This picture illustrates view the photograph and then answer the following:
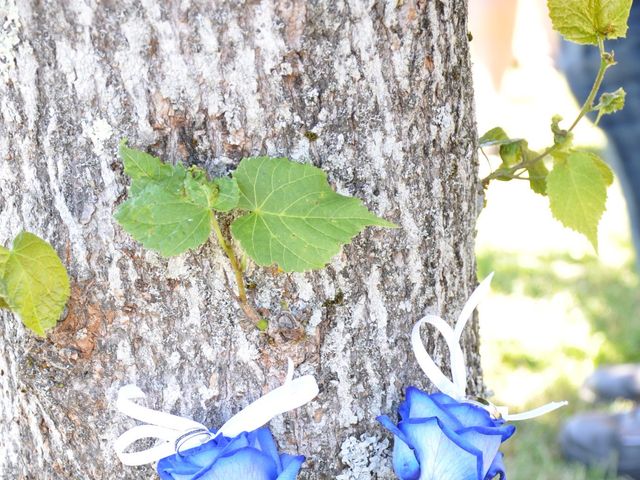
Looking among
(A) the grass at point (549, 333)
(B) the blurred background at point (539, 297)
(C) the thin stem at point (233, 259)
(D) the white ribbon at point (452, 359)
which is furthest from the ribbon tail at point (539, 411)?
(A) the grass at point (549, 333)

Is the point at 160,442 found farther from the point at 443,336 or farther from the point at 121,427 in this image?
the point at 443,336

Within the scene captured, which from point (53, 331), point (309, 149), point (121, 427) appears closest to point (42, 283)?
point (53, 331)

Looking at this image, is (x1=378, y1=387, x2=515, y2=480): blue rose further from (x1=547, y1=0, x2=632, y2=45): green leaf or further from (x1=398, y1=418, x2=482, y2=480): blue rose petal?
(x1=547, y1=0, x2=632, y2=45): green leaf

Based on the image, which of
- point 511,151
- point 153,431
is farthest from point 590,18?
point 153,431

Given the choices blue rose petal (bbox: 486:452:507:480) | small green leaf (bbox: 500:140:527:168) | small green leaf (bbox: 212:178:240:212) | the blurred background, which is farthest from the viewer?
the blurred background

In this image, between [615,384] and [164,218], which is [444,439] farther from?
[615,384]

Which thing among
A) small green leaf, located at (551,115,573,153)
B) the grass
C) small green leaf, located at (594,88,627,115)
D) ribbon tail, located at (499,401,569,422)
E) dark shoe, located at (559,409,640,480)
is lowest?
dark shoe, located at (559,409,640,480)

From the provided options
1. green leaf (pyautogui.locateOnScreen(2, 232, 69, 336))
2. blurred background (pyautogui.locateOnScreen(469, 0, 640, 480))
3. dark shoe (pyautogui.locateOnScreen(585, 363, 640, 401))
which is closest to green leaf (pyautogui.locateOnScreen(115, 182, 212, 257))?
green leaf (pyautogui.locateOnScreen(2, 232, 69, 336))

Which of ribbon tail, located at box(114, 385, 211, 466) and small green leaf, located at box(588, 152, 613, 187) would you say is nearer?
ribbon tail, located at box(114, 385, 211, 466)

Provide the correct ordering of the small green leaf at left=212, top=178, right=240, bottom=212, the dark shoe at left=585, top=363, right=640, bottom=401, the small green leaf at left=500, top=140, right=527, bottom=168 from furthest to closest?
the dark shoe at left=585, top=363, right=640, bottom=401, the small green leaf at left=500, top=140, right=527, bottom=168, the small green leaf at left=212, top=178, right=240, bottom=212
